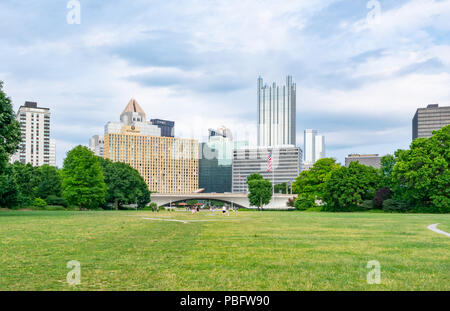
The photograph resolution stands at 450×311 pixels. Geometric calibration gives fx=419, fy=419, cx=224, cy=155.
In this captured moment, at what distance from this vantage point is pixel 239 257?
14133mm

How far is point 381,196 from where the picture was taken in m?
78.8

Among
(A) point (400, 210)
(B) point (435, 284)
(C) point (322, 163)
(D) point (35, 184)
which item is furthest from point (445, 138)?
(D) point (35, 184)

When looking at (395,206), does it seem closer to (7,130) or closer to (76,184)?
(76,184)

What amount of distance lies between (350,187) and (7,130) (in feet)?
206

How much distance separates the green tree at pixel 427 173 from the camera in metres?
65.6

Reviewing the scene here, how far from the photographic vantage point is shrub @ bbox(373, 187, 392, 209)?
78.7 meters

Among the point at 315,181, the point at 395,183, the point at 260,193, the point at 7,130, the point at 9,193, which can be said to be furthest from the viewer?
the point at 260,193

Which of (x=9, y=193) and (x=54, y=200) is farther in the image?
(x=54, y=200)

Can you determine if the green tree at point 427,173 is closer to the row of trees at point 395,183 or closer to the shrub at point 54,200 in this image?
the row of trees at point 395,183

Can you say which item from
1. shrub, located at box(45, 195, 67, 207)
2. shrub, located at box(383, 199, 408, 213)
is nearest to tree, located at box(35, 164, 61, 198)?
shrub, located at box(45, 195, 67, 207)

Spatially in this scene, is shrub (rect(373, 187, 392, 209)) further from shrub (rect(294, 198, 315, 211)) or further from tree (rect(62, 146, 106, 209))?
tree (rect(62, 146, 106, 209))

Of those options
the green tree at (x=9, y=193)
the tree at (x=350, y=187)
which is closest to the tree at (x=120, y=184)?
the green tree at (x=9, y=193)

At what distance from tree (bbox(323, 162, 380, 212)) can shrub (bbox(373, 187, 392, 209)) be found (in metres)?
3.54

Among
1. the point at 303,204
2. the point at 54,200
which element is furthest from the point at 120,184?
the point at 303,204
